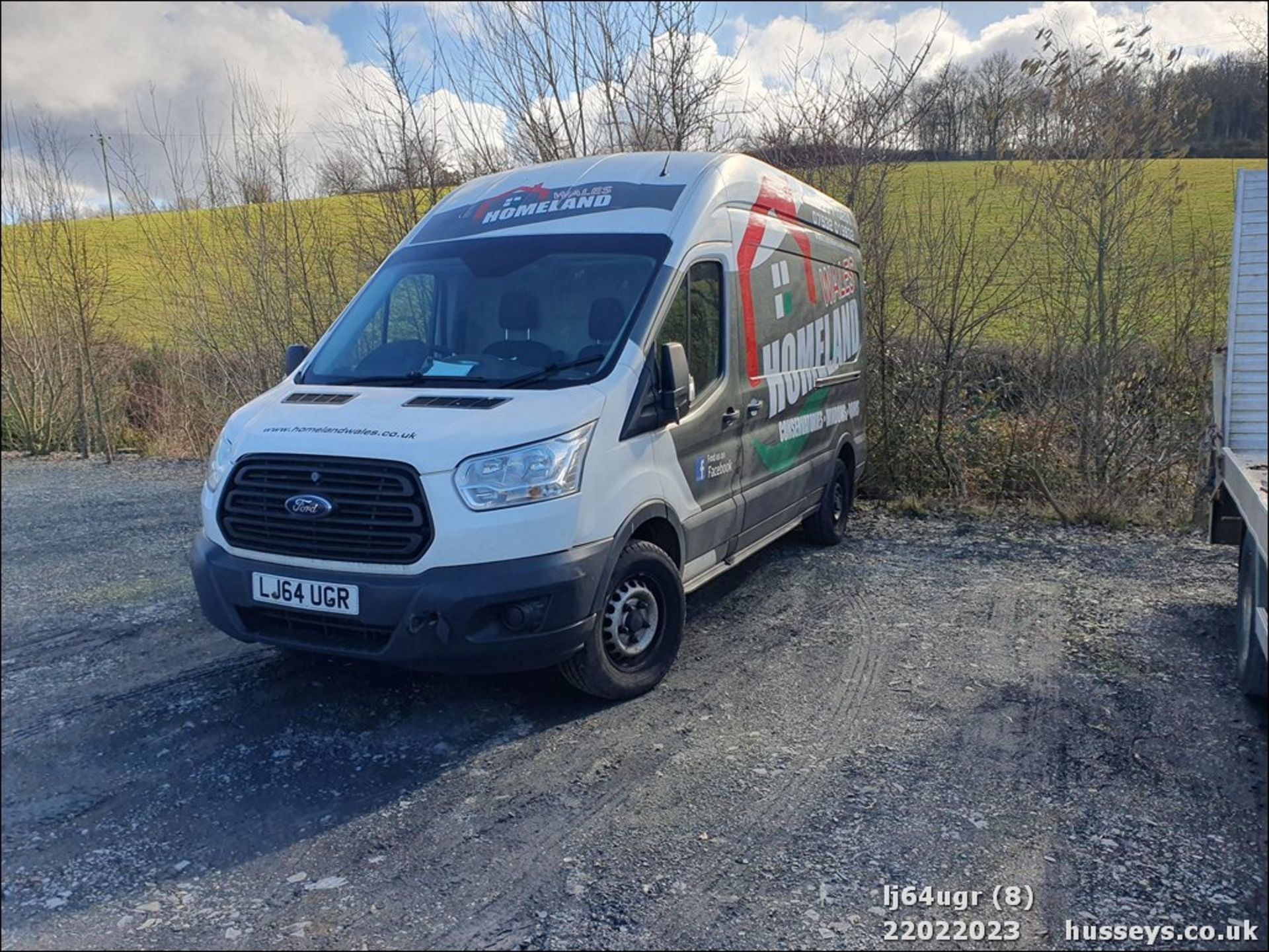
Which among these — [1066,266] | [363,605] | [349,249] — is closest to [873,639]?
[363,605]

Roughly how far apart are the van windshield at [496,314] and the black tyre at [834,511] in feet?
10.8

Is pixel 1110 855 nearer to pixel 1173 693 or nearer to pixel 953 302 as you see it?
pixel 1173 693

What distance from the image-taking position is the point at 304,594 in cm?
408

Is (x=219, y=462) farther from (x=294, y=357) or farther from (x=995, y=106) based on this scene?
(x=995, y=106)

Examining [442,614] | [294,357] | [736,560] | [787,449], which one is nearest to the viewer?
[442,614]

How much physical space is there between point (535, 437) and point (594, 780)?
1484mm

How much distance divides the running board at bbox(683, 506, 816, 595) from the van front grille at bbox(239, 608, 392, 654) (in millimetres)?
1702

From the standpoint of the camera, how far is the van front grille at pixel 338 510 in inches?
157

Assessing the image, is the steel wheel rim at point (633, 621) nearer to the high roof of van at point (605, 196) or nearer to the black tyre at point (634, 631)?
the black tyre at point (634, 631)

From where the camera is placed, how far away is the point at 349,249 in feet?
38.2

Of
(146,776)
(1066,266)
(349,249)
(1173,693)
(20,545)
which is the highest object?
(349,249)

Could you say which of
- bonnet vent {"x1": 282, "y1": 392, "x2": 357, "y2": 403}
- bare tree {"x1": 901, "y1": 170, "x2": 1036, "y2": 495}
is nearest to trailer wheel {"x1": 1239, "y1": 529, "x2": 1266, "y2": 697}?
bonnet vent {"x1": 282, "y1": 392, "x2": 357, "y2": 403}

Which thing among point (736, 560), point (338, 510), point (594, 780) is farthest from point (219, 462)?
point (736, 560)

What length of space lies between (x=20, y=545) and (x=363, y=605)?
2.01 meters
